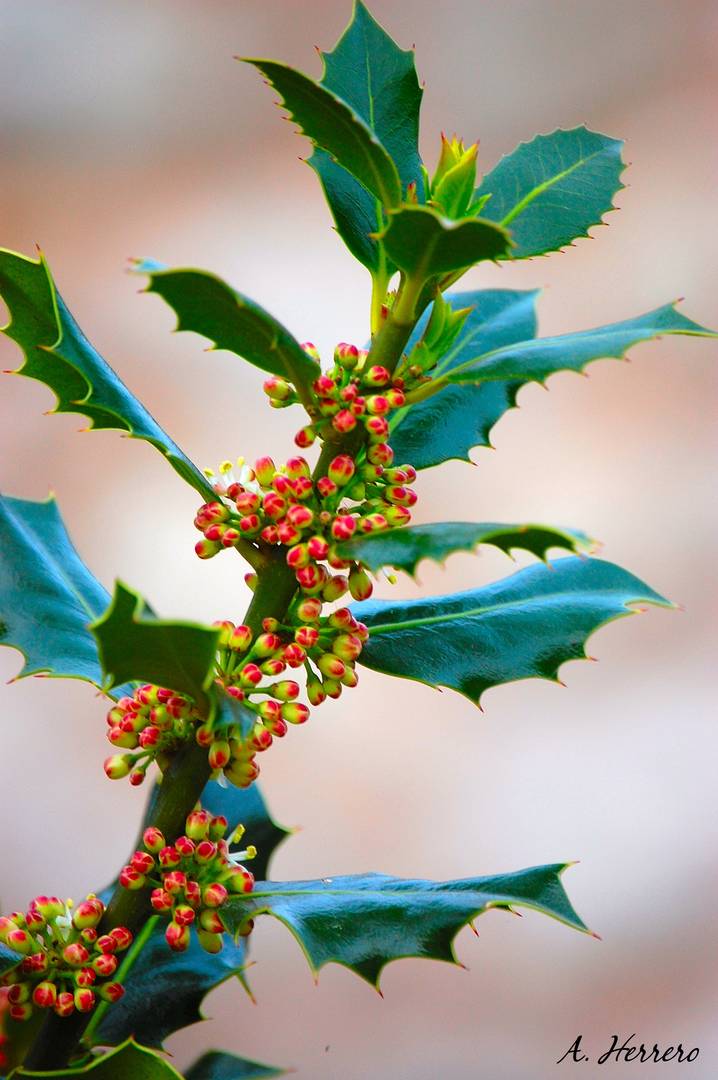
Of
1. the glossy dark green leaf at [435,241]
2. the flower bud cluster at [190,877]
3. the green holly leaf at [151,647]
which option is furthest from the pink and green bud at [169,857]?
the glossy dark green leaf at [435,241]

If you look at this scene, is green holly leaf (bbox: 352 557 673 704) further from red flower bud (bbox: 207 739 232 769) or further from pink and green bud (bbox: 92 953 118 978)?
pink and green bud (bbox: 92 953 118 978)

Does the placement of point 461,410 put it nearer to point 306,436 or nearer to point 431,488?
point 306,436

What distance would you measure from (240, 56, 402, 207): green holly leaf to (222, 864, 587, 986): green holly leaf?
1.23ft

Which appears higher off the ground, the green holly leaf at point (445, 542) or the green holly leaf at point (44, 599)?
the green holly leaf at point (445, 542)

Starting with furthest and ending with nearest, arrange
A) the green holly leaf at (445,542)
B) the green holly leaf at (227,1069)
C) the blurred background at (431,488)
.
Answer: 1. the blurred background at (431,488)
2. the green holly leaf at (227,1069)
3. the green holly leaf at (445,542)

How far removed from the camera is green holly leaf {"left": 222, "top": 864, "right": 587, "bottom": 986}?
0.58m

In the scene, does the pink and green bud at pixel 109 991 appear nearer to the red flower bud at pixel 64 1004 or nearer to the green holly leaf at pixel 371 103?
the red flower bud at pixel 64 1004

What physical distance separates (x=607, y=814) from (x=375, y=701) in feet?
1.30

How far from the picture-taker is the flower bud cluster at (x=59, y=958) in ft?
1.87

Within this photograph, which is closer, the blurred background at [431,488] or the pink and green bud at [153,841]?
the pink and green bud at [153,841]

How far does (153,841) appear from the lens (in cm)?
58

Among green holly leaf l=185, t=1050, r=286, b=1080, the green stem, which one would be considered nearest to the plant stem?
the green stem

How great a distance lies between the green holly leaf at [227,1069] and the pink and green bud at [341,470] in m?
0.40

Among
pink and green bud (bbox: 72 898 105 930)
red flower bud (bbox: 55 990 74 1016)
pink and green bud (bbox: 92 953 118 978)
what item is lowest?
red flower bud (bbox: 55 990 74 1016)
